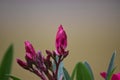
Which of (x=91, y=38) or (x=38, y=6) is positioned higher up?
(x=38, y=6)

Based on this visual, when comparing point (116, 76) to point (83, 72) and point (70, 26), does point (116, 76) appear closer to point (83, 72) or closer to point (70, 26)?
point (83, 72)

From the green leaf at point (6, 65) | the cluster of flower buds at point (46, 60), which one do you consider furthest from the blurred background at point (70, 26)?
the cluster of flower buds at point (46, 60)

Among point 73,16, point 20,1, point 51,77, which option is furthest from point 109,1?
point 51,77

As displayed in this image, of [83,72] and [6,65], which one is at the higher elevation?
[6,65]

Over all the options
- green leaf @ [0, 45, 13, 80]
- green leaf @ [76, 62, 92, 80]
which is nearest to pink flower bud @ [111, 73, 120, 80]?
green leaf @ [76, 62, 92, 80]

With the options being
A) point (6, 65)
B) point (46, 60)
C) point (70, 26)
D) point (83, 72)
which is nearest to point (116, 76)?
point (83, 72)

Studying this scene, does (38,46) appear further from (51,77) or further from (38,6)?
(51,77)

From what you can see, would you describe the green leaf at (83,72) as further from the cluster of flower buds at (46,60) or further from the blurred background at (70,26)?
the blurred background at (70,26)

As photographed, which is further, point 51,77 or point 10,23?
point 10,23
